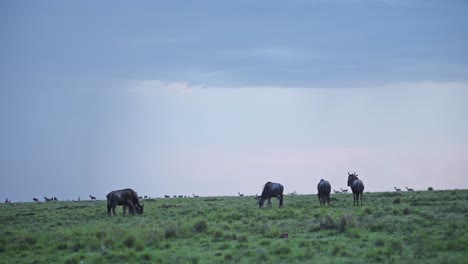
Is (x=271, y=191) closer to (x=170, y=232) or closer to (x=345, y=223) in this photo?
(x=345, y=223)

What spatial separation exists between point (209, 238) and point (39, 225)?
12.7m

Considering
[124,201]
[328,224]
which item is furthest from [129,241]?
[124,201]

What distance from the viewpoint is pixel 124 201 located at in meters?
34.5

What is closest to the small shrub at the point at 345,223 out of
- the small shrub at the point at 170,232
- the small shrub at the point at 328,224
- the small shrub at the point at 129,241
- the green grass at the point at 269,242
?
the green grass at the point at 269,242

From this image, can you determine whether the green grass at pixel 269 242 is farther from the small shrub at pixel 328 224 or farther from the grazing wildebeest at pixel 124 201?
the grazing wildebeest at pixel 124 201

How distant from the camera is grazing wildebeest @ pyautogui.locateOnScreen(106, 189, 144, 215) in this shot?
34.2 m

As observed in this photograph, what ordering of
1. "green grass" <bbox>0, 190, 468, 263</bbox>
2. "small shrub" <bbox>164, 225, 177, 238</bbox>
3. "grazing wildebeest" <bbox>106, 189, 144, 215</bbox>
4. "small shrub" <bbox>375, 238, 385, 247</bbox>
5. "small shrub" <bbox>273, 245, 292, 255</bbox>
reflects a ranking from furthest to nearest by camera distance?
1. "grazing wildebeest" <bbox>106, 189, 144, 215</bbox>
2. "small shrub" <bbox>164, 225, 177, 238</bbox>
3. "small shrub" <bbox>375, 238, 385, 247</bbox>
4. "small shrub" <bbox>273, 245, 292, 255</bbox>
5. "green grass" <bbox>0, 190, 468, 263</bbox>

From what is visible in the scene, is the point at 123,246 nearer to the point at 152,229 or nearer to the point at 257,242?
the point at 152,229

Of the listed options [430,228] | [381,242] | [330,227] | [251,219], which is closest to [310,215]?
[251,219]

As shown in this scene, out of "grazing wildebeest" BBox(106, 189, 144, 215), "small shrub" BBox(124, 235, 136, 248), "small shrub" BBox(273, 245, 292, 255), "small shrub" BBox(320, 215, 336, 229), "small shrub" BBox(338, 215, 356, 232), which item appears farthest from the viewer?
"grazing wildebeest" BBox(106, 189, 144, 215)

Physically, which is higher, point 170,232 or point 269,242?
point 170,232

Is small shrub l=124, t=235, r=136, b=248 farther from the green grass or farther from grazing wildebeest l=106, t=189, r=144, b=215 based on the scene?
grazing wildebeest l=106, t=189, r=144, b=215

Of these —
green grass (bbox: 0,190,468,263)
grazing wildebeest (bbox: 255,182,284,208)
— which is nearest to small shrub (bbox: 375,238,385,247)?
Result: green grass (bbox: 0,190,468,263)

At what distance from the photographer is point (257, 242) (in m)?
19.0
